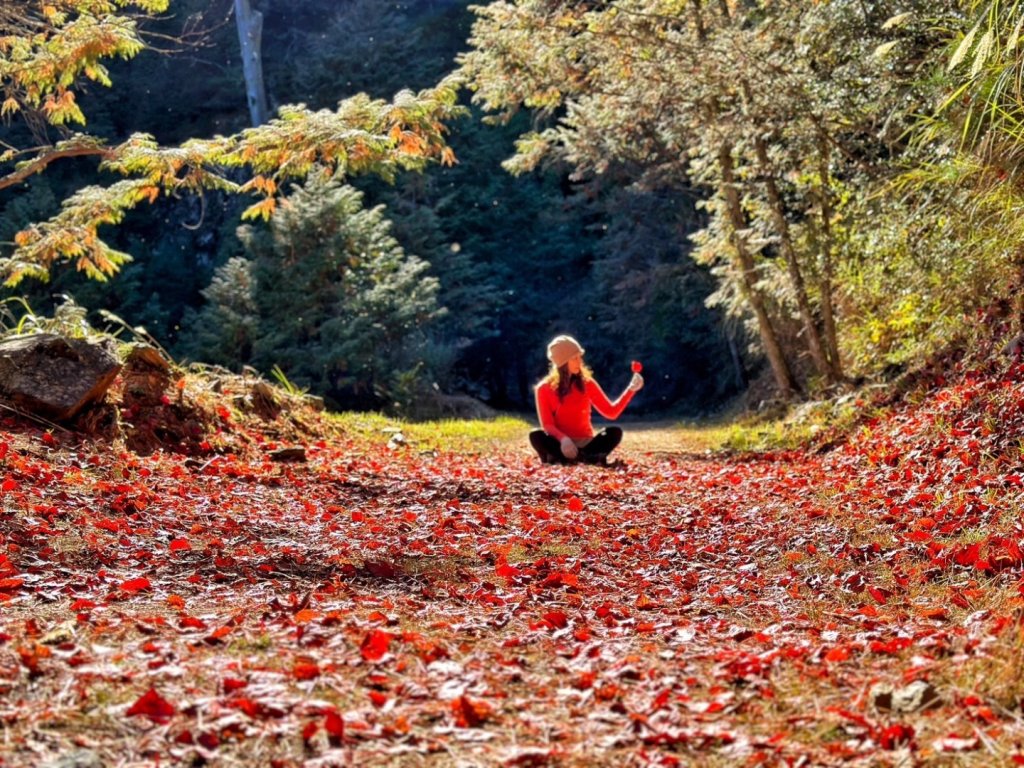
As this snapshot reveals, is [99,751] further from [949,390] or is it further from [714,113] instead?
[714,113]

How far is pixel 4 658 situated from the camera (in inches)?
120

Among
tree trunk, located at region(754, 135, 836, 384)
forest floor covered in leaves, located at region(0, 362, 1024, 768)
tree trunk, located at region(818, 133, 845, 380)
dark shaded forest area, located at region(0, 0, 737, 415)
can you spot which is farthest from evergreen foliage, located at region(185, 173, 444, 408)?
forest floor covered in leaves, located at region(0, 362, 1024, 768)

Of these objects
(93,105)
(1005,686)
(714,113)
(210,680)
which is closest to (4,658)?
(210,680)

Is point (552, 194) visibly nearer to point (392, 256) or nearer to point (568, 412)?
point (392, 256)

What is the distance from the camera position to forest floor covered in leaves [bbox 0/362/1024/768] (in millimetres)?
2604

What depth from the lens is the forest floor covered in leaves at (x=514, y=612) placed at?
103 inches

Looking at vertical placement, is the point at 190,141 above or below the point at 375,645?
above

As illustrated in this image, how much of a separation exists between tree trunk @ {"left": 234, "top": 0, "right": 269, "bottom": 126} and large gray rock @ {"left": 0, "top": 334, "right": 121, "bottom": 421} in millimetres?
24623

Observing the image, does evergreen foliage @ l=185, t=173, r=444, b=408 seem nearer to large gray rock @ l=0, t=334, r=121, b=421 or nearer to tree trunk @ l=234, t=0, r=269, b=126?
large gray rock @ l=0, t=334, r=121, b=421

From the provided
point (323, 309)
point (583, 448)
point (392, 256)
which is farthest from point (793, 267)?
point (392, 256)

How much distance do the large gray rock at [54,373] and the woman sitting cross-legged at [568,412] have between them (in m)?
4.34

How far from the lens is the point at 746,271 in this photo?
1508 centimetres

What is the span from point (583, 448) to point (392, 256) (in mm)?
12156

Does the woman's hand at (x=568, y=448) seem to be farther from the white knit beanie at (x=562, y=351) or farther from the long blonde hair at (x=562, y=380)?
the white knit beanie at (x=562, y=351)
